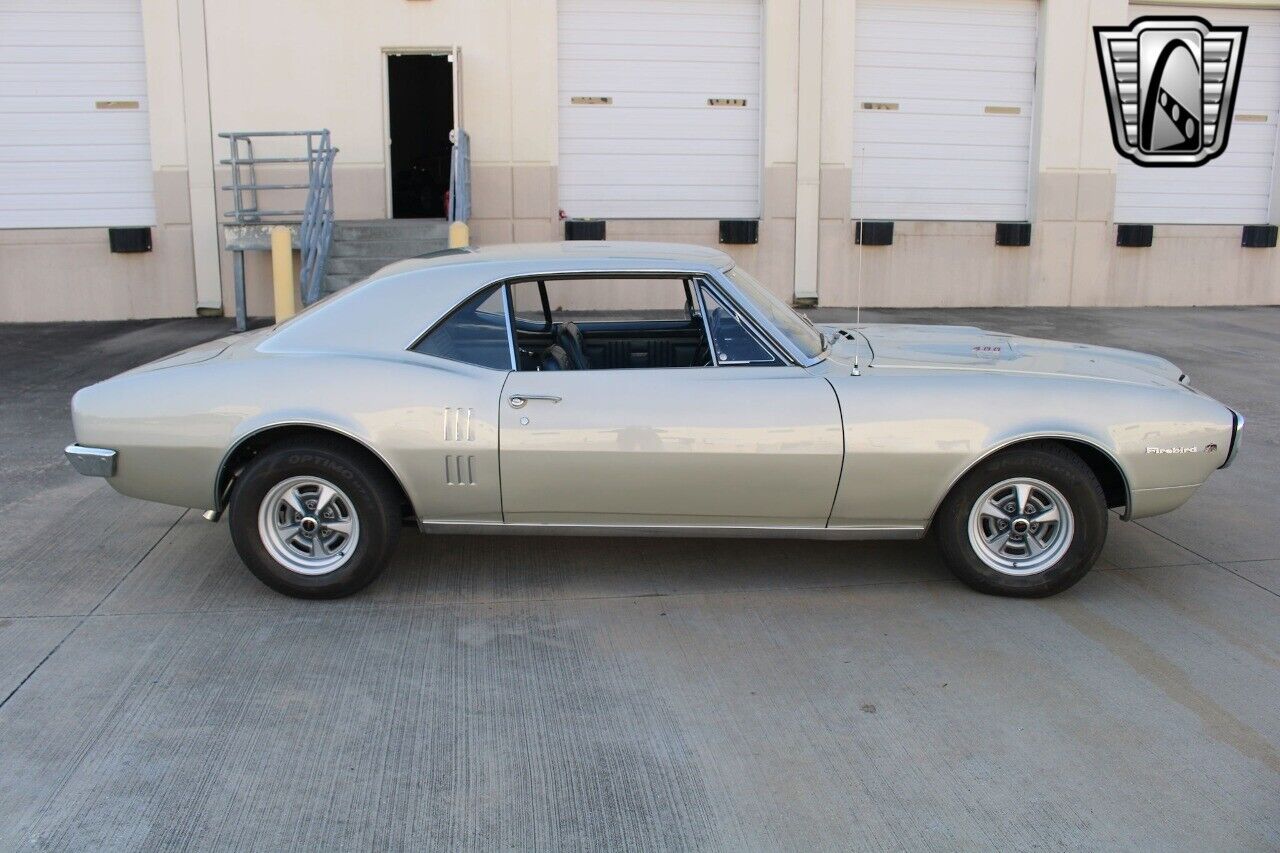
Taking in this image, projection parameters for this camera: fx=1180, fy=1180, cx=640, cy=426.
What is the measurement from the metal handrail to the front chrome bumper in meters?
6.92

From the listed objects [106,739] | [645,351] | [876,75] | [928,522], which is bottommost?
[106,739]

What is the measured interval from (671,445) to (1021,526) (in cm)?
154

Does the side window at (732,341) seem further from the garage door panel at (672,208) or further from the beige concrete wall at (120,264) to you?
the beige concrete wall at (120,264)

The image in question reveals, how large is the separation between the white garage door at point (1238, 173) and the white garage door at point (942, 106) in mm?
1791

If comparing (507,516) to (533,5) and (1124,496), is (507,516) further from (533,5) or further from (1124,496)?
(533,5)

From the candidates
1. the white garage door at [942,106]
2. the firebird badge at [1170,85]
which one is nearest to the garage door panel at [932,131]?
the white garage door at [942,106]

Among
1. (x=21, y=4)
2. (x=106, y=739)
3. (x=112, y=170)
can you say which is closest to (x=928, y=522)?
(x=106, y=739)

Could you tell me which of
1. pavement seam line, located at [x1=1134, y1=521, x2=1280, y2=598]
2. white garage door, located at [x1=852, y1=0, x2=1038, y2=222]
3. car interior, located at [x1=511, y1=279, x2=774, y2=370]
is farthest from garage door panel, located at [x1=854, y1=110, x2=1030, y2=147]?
car interior, located at [x1=511, y1=279, x2=774, y2=370]

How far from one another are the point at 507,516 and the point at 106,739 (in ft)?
5.85

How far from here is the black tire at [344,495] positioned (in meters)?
4.95

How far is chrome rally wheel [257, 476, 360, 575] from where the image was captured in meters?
5.00

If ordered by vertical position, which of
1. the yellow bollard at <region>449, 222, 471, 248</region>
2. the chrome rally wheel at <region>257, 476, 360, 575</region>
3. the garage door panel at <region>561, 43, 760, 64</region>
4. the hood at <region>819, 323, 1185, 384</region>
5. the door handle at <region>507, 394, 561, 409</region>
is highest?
the garage door panel at <region>561, 43, 760, 64</region>

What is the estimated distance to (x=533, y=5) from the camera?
14.5 m

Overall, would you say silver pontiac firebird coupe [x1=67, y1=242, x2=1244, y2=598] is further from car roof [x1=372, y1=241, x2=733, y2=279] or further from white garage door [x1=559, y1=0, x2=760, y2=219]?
white garage door [x1=559, y1=0, x2=760, y2=219]
